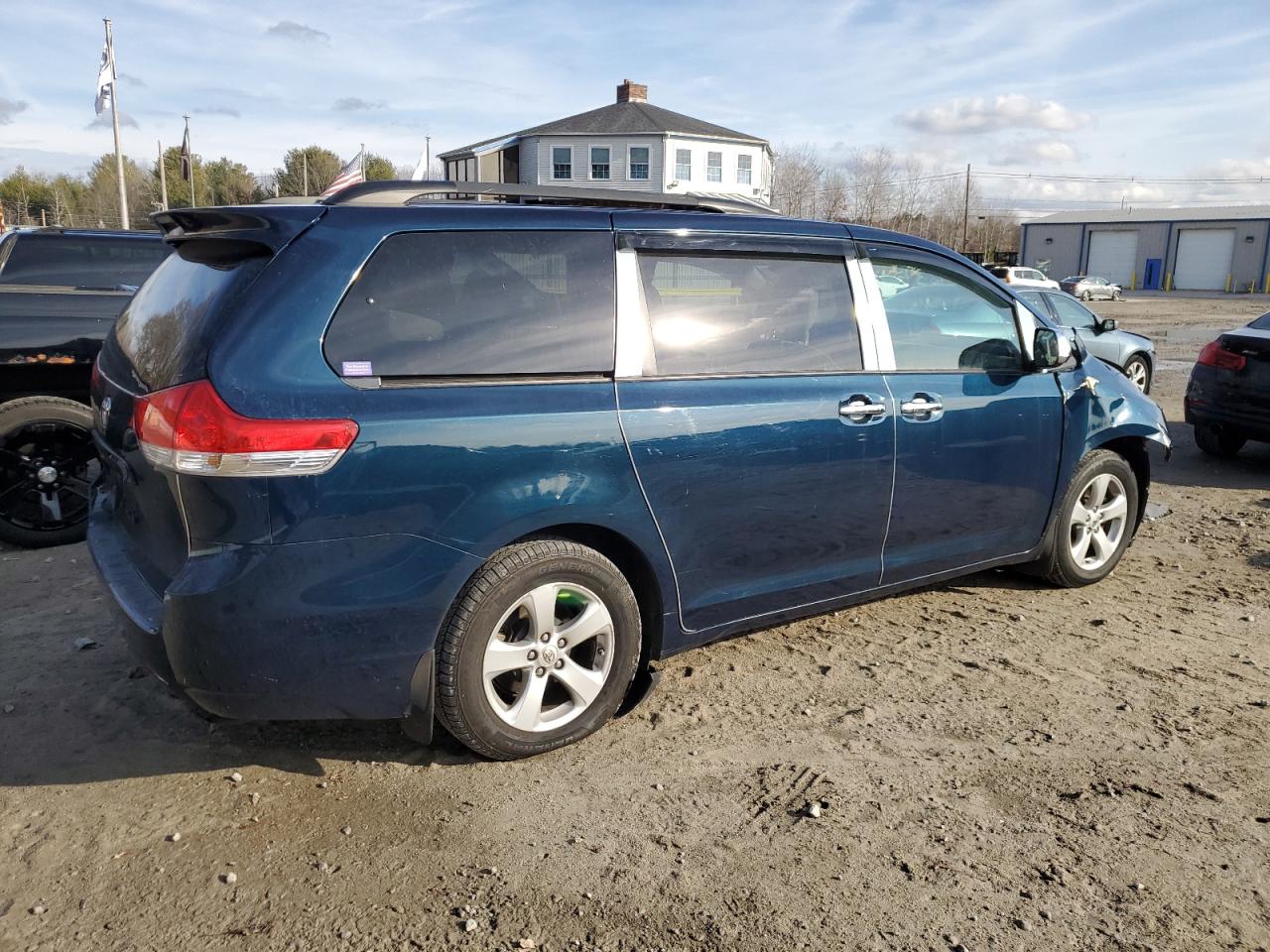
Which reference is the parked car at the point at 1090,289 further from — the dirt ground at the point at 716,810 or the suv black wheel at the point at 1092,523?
the dirt ground at the point at 716,810

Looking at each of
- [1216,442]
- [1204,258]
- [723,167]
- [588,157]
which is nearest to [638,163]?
[588,157]

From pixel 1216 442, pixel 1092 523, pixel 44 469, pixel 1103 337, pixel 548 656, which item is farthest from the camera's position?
pixel 1103 337

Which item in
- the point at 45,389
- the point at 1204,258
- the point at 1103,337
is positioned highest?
the point at 1204,258

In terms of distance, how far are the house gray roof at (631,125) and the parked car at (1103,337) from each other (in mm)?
35880

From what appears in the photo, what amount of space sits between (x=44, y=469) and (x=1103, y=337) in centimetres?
1192

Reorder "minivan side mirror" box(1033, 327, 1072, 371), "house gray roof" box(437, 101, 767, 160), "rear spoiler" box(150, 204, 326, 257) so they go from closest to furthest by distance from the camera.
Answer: "rear spoiler" box(150, 204, 326, 257), "minivan side mirror" box(1033, 327, 1072, 371), "house gray roof" box(437, 101, 767, 160)

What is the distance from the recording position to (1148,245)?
223 feet

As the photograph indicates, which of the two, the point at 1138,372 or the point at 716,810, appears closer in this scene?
the point at 716,810

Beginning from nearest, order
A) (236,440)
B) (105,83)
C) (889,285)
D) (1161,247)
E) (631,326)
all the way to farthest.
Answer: (236,440), (631,326), (889,285), (105,83), (1161,247)

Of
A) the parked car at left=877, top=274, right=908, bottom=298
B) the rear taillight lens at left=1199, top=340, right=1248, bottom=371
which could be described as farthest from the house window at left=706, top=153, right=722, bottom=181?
the parked car at left=877, top=274, right=908, bottom=298

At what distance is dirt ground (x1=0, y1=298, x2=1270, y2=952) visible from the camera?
2695mm

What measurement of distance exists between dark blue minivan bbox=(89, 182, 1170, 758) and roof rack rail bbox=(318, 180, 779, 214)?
0.02 m

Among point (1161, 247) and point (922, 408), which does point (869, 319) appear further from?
point (1161, 247)

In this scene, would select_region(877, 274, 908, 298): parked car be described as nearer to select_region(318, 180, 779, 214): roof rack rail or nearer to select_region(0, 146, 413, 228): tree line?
select_region(318, 180, 779, 214): roof rack rail
